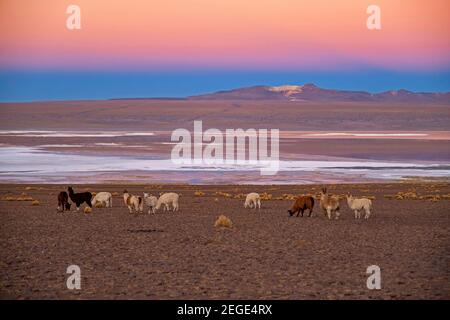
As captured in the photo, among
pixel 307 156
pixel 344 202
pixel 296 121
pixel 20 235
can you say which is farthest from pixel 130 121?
pixel 20 235

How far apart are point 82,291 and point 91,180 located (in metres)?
31.9

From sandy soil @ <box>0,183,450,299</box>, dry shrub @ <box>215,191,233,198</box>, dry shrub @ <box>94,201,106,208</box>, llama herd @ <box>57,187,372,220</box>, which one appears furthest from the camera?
dry shrub @ <box>215,191,233,198</box>

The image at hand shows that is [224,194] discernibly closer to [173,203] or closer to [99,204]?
[99,204]

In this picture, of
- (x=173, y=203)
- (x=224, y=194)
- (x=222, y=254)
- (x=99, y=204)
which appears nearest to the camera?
(x=222, y=254)

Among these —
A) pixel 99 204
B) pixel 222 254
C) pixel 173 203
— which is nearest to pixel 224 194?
pixel 99 204

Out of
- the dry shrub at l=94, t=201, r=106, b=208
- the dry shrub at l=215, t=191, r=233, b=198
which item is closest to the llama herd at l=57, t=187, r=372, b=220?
the dry shrub at l=94, t=201, r=106, b=208

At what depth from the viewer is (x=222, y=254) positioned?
15.6 metres

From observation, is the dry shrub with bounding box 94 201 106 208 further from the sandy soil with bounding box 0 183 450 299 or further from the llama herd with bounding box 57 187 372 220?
the sandy soil with bounding box 0 183 450 299

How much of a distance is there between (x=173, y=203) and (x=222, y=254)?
10.4m

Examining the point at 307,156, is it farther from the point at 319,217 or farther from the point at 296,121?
the point at 296,121

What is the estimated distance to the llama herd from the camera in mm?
22828

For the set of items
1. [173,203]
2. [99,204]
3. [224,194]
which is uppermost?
[173,203]

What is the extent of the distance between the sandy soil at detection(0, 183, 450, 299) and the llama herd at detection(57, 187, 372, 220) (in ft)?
1.71

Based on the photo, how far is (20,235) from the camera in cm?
1872
